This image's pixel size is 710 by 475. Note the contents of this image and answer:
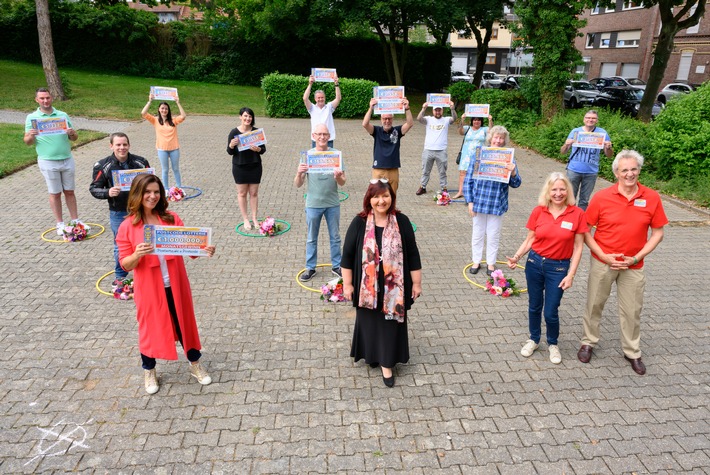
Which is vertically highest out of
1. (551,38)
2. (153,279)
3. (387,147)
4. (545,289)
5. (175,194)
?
(551,38)

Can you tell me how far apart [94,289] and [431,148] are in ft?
23.6

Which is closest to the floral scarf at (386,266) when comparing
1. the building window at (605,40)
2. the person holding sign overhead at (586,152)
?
the person holding sign overhead at (586,152)

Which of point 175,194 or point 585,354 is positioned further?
point 175,194

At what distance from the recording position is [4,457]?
12.8 feet

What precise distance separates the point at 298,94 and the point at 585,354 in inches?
798

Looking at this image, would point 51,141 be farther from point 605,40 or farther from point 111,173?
point 605,40

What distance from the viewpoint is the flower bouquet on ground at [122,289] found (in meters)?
6.41

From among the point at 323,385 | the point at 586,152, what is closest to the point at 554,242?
the point at 323,385

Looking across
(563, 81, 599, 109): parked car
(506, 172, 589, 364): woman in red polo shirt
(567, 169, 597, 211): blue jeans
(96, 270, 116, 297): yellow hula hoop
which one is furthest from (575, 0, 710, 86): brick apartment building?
(96, 270, 116, 297): yellow hula hoop

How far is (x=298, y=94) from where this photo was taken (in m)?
23.3

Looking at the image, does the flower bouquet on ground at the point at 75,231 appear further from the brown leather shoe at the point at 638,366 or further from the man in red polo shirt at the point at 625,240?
the brown leather shoe at the point at 638,366

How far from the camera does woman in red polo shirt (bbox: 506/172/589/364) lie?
4.88m

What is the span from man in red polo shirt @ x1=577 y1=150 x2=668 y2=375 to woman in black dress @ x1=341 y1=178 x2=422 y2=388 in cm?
192

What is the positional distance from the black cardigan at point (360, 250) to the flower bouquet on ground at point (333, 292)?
5.71 ft
